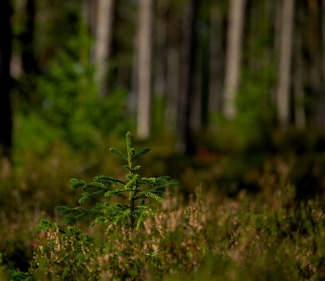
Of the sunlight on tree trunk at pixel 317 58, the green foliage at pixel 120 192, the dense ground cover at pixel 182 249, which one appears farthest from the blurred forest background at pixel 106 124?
the sunlight on tree trunk at pixel 317 58

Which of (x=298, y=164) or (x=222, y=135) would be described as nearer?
(x=298, y=164)

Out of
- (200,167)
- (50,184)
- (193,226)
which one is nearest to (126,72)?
(200,167)

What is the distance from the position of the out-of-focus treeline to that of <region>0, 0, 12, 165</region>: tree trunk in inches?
0.6

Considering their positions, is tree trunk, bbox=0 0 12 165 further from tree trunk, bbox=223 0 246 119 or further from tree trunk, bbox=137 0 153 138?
tree trunk, bbox=223 0 246 119

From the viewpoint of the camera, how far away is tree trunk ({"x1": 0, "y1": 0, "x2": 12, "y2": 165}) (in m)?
6.60

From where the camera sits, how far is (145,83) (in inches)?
517

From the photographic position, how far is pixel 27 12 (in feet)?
34.2

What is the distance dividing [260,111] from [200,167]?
461 centimetres

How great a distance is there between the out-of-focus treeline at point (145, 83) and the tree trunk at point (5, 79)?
16 millimetres

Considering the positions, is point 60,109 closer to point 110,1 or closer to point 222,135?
point 110,1

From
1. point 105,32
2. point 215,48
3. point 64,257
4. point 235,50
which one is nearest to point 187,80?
point 105,32

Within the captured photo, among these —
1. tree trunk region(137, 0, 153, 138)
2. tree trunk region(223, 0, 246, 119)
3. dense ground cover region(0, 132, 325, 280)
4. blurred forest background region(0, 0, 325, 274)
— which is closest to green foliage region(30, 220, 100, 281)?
dense ground cover region(0, 132, 325, 280)

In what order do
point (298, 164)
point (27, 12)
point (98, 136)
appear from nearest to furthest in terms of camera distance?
point (98, 136)
point (298, 164)
point (27, 12)

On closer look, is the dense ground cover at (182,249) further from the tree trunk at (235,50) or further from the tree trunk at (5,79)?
the tree trunk at (235,50)
